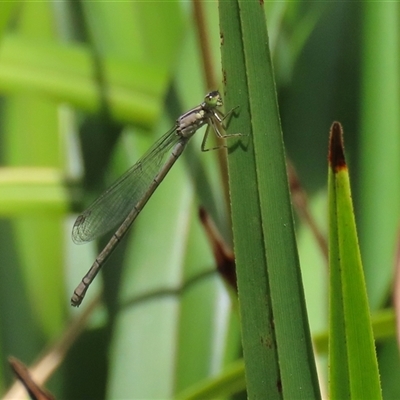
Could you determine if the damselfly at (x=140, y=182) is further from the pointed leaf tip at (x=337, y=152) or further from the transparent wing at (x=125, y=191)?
the pointed leaf tip at (x=337, y=152)

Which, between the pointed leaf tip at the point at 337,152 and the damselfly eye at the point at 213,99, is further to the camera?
the damselfly eye at the point at 213,99

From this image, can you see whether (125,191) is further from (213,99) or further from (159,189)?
(213,99)

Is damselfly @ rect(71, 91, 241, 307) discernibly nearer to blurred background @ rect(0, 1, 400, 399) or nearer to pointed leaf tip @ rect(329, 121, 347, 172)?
blurred background @ rect(0, 1, 400, 399)

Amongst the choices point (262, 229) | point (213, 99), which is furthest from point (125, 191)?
point (262, 229)

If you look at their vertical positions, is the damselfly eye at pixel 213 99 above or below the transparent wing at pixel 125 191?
above

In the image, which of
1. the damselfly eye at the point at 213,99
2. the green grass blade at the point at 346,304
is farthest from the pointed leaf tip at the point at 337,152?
the damselfly eye at the point at 213,99

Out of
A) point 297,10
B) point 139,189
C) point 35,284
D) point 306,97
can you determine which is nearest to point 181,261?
point 139,189

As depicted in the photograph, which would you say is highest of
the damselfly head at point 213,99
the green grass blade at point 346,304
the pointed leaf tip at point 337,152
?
the damselfly head at point 213,99

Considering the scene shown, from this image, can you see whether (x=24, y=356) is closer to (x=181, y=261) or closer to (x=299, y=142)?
(x=181, y=261)
